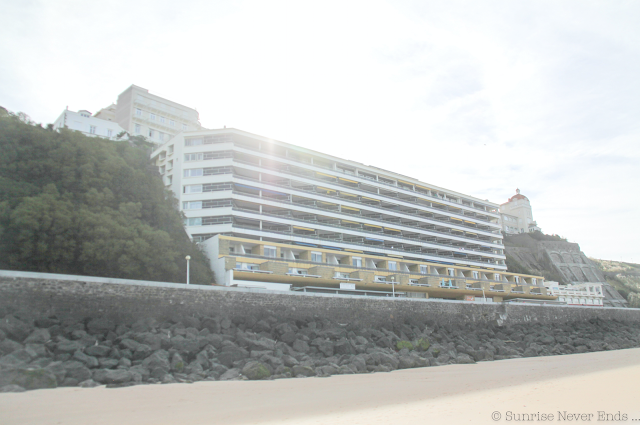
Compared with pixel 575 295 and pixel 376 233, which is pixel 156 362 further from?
pixel 575 295

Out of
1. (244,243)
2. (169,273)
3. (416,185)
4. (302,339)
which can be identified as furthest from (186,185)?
(416,185)

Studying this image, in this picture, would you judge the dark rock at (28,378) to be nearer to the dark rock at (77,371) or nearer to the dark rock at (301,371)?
the dark rock at (77,371)

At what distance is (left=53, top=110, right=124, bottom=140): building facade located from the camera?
58.7 m

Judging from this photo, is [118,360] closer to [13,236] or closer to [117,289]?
[117,289]

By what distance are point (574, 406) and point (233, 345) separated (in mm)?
13814

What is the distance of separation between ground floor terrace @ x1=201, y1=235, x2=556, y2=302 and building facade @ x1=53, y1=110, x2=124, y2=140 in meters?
27.9

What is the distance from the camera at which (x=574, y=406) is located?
12609 millimetres

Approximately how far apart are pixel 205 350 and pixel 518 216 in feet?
414

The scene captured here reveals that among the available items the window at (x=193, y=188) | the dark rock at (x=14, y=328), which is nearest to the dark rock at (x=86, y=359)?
the dark rock at (x=14, y=328)

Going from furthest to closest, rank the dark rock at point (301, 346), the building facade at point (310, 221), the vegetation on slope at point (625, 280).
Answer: the vegetation on slope at point (625, 280)
the building facade at point (310, 221)
the dark rock at point (301, 346)

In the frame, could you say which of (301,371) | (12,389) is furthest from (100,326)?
(301,371)

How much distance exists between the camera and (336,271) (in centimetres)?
4797

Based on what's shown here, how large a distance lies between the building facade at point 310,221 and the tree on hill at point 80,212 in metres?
7.55

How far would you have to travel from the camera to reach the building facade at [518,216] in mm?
124831
